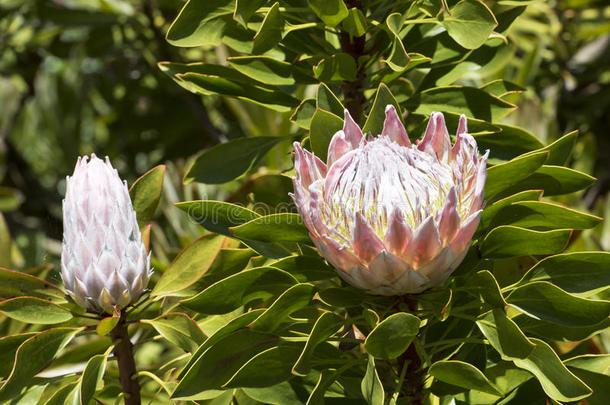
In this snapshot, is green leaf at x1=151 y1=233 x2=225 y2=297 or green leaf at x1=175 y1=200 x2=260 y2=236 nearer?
Answer: green leaf at x1=175 y1=200 x2=260 y2=236

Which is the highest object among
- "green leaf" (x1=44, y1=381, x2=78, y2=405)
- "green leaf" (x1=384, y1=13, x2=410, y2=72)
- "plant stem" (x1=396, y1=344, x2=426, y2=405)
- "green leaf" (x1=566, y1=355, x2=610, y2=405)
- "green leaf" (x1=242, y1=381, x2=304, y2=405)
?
"green leaf" (x1=384, y1=13, x2=410, y2=72)

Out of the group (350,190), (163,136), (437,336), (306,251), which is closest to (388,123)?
(350,190)

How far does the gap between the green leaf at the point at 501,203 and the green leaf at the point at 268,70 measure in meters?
0.44

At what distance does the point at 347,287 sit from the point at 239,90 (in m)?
0.45

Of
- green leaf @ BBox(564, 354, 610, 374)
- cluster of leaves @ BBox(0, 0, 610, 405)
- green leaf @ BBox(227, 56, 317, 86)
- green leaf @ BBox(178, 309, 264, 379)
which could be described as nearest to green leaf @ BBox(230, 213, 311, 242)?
cluster of leaves @ BBox(0, 0, 610, 405)

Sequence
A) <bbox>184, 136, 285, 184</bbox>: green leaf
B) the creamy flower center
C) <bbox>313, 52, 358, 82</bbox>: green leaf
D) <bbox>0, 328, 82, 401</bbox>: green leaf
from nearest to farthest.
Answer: the creamy flower center → <bbox>0, 328, 82, 401</bbox>: green leaf → <bbox>313, 52, 358, 82</bbox>: green leaf → <bbox>184, 136, 285, 184</bbox>: green leaf

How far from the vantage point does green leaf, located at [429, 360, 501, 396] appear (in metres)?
0.92

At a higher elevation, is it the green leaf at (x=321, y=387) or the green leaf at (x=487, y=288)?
the green leaf at (x=487, y=288)

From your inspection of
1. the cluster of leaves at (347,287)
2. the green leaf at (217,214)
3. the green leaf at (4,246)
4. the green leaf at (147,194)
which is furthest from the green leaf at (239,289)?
the green leaf at (4,246)

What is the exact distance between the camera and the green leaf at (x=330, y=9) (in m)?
1.12

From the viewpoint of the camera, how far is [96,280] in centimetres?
107

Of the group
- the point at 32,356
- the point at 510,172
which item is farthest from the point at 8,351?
the point at 510,172

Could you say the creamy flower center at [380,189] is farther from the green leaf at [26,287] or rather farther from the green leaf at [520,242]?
the green leaf at [26,287]

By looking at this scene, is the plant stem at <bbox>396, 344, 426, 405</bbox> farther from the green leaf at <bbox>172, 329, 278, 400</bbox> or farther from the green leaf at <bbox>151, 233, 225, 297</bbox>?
the green leaf at <bbox>151, 233, 225, 297</bbox>
